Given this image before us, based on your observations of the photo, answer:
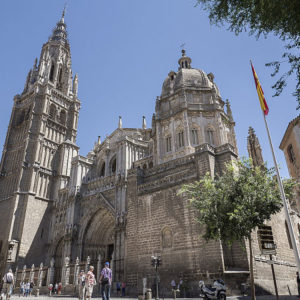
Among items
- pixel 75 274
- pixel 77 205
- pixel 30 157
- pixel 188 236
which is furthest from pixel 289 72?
pixel 30 157

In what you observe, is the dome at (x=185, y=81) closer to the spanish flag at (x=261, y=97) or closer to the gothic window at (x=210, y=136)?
the gothic window at (x=210, y=136)

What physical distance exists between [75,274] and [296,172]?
19999 millimetres

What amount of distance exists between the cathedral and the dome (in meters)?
0.13

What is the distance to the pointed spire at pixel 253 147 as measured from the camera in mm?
31044

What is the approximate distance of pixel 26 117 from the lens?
39531 millimetres

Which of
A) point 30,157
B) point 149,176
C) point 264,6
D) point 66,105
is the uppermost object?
point 66,105

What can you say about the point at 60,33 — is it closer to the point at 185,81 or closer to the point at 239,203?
the point at 185,81

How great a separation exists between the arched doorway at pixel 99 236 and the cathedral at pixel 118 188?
0.10 metres

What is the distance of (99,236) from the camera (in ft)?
93.3

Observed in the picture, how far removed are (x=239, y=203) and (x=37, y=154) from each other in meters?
29.2

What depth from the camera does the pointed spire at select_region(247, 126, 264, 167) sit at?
102 feet

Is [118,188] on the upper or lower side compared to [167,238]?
upper

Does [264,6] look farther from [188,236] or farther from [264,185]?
[188,236]

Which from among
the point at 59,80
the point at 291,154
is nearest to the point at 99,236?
the point at 291,154
